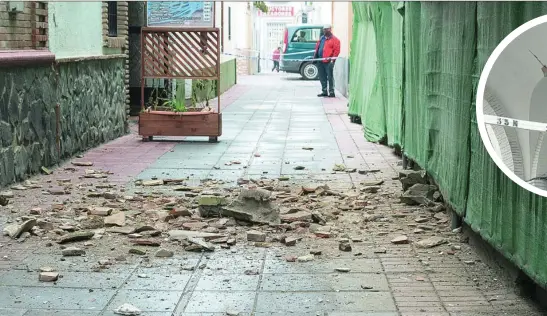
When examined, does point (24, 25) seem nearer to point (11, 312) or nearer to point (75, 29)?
point (75, 29)

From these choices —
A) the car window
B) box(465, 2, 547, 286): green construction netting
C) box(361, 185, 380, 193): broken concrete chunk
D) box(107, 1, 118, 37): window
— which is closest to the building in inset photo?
box(465, 2, 547, 286): green construction netting

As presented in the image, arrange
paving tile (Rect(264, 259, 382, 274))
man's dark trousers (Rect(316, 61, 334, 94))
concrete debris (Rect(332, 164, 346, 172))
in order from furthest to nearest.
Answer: man's dark trousers (Rect(316, 61, 334, 94)), concrete debris (Rect(332, 164, 346, 172)), paving tile (Rect(264, 259, 382, 274))

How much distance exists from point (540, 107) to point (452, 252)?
2602 millimetres

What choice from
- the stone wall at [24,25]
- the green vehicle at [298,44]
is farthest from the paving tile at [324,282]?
the green vehicle at [298,44]

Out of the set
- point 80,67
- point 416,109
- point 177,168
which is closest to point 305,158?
point 177,168

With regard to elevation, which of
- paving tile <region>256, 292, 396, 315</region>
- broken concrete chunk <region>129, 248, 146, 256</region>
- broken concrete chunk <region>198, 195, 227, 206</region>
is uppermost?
broken concrete chunk <region>198, 195, 227, 206</region>

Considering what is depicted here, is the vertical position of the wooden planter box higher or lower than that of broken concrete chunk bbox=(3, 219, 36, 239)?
higher

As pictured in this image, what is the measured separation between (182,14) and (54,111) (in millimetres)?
3656

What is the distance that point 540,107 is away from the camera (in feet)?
12.3

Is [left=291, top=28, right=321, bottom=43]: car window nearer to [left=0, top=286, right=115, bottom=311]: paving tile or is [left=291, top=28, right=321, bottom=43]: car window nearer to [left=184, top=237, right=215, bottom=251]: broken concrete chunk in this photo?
[left=184, top=237, right=215, bottom=251]: broken concrete chunk

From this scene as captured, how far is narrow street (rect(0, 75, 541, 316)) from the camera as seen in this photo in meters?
4.97

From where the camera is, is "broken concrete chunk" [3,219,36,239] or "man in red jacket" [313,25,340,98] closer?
"broken concrete chunk" [3,219,36,239]

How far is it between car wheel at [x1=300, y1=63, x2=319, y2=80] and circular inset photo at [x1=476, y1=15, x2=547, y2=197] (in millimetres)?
32327

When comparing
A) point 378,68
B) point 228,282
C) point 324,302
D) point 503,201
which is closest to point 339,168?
point 378,68
